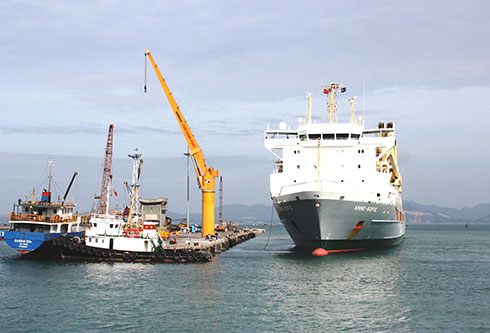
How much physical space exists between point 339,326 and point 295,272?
19.2 m

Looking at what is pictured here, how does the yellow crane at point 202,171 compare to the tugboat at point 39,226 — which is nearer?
the tugboat at point 39,226

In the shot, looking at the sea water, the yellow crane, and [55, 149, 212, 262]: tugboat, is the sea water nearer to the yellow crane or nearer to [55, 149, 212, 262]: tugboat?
[55, 149, 212, 262]: tugboat

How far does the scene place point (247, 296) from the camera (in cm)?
3831

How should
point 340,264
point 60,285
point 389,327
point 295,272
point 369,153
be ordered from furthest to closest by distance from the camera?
1. point 369,153
2. point 340,264
3. point 295,272
4. point 60,285
5. point 389,327

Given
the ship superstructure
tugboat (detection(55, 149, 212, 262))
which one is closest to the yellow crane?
the ship superstructure

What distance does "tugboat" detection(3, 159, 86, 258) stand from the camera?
59.0 metres

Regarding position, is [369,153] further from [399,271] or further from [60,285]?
[60,285]

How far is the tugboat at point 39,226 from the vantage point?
59.0 meters

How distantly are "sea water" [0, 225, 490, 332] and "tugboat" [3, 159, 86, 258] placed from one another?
8.44 feet

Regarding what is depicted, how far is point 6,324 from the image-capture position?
3044 cm

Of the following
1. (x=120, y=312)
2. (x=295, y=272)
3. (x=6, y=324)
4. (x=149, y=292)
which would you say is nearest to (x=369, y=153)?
(x=295, y=272)

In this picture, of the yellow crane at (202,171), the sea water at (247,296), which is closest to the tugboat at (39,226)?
the sea water at (247,296)

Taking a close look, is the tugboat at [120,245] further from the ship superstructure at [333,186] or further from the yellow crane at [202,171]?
the yellow crane at [202,171]

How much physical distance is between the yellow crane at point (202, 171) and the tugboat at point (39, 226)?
2356 cm
